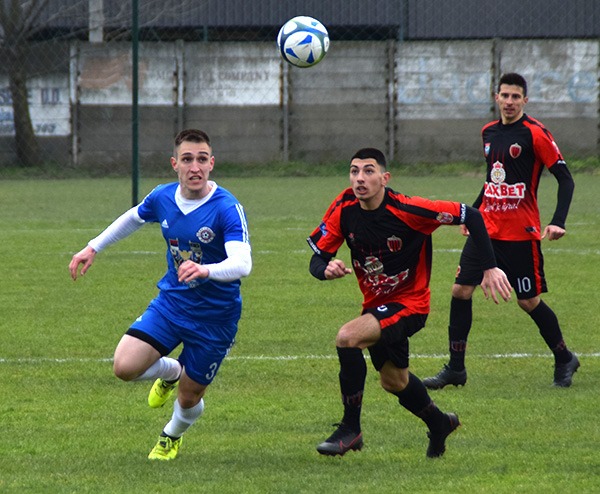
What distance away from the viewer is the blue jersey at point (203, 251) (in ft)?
20.0

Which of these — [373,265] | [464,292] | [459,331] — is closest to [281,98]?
[464,292]

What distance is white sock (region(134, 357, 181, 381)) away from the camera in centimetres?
619

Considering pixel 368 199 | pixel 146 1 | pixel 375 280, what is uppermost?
pixel 146 1

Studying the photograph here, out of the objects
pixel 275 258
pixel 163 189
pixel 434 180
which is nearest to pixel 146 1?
pixel 434 180

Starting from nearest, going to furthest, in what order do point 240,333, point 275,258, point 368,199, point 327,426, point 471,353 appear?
point 368,199 → point 327,426 → point 471,353 → point 240,333 → point 275,258

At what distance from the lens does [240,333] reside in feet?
31.6

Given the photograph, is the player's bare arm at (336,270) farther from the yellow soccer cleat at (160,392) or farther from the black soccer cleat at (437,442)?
the yellow soccer cleat at (160,392)

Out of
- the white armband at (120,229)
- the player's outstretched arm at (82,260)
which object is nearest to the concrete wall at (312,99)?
the white armband at (120,229)

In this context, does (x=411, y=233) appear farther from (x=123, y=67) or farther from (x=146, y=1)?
(x=146, y=1)

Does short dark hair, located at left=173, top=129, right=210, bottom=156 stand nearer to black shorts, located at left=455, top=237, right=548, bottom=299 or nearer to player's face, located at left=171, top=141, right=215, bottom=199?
player's face, located at left=171, top=141, right=215, bottom=199

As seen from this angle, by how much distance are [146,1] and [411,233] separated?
2249 cm

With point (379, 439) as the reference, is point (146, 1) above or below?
above

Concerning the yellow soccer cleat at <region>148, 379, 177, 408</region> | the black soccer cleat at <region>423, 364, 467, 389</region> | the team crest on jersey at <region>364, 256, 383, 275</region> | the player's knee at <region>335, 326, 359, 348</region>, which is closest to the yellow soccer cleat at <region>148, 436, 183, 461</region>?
the yellow soccer cleat at <region>148, 379, 177, 408</region>

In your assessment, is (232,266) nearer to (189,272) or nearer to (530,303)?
(189,272)
